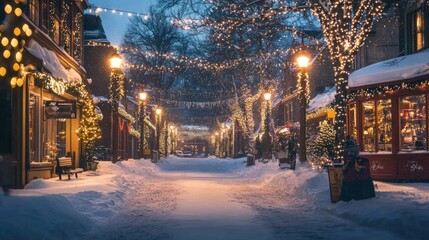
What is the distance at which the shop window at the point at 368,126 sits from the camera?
21.2 meters

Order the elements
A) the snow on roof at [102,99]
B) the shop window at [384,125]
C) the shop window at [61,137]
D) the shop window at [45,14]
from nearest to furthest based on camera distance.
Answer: the shop window at [384,125] < the shop window at [45,14] < the shop window at [61,137] < the snow on roof at [102,99]

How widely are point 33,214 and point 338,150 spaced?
12347 mm

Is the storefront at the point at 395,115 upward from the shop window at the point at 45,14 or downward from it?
downward

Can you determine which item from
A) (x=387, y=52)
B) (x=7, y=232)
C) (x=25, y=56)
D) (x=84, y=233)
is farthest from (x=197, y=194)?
(x=387, y=52)

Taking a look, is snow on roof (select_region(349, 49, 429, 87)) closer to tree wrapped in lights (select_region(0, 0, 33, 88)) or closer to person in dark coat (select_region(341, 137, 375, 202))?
person in dark coat (select_region(341, 137, 375, 202))

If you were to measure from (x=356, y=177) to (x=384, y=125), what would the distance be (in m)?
8.23

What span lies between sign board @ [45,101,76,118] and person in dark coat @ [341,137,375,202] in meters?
11.4

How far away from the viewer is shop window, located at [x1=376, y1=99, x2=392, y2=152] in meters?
20.3

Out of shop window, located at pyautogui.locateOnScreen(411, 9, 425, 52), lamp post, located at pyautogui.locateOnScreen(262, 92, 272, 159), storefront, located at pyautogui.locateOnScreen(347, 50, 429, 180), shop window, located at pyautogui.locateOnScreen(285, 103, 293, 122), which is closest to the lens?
storefront, located at pyautogui.locateOnScreen(347, 50, 429, 180)

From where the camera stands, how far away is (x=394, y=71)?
19469 mm

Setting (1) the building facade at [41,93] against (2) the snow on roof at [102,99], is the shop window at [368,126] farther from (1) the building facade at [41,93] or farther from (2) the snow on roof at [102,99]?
(2) the snow on roof at [102,99]

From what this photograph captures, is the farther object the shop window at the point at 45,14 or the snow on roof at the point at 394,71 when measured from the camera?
the shop window at the point at 45,14

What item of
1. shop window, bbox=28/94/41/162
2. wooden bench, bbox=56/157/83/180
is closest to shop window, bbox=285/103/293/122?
wooden bench, bbox=56/157/83/180

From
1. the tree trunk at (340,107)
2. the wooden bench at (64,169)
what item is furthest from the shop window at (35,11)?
the tree trunk at (340,107)
